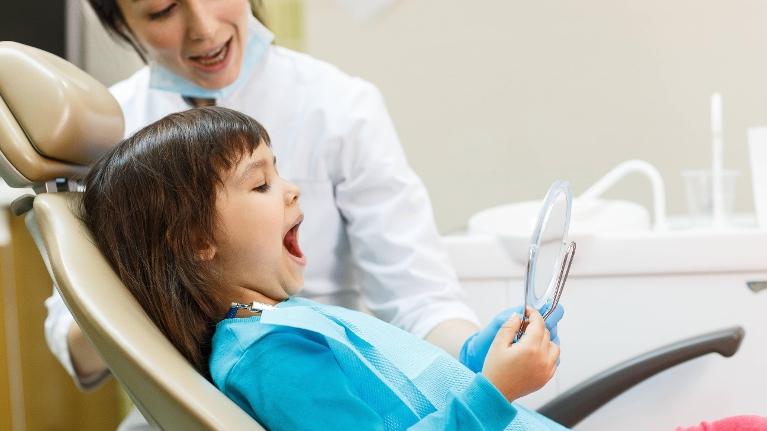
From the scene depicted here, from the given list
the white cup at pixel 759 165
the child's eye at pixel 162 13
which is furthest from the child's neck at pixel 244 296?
the white cup at pixel 759 165

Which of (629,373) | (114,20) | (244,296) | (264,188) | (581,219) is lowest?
(629,373)

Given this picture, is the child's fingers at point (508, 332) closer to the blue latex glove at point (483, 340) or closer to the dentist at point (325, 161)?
the blue latex glove at point (483, 340)

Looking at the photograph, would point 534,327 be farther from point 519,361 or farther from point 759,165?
point 759,165

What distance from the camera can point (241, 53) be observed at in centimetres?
134

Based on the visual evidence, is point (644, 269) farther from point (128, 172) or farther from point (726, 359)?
point (128, 172)

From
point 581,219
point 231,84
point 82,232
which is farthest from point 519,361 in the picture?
point 581,219

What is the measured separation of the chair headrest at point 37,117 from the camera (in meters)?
0.98

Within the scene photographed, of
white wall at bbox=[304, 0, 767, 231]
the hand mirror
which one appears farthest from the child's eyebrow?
white wall at bbox=[304, 0, 767, 231]

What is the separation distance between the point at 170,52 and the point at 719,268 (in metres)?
1.02

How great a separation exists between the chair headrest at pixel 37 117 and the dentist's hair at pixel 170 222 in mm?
57

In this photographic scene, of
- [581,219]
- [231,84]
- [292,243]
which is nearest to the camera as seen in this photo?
[292,243]

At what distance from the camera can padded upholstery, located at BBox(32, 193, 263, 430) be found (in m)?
0.79

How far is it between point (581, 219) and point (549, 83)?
0.68m

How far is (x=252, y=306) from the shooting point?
96 centimetres
